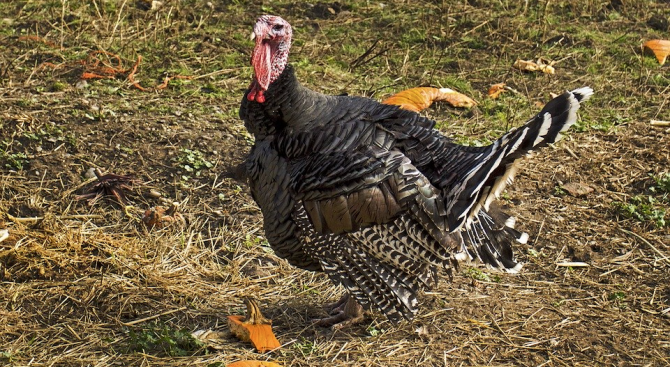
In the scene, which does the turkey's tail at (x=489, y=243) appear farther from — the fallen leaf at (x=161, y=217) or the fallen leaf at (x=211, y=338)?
the fallen leaf at (x=161, y=217)

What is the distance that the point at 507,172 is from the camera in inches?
167

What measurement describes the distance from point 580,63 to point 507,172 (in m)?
4.57

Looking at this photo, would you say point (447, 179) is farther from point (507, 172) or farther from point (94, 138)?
point (94, 138)

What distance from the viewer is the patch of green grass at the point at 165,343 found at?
15.0 feet

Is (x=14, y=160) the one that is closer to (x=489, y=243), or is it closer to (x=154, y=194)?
(x=154, y=194)

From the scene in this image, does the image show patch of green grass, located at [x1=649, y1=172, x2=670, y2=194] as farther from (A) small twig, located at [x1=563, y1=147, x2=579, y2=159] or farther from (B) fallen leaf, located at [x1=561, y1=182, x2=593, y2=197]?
(A) small twig, located at [x1=563, y1=147, x2=579, y2=159]

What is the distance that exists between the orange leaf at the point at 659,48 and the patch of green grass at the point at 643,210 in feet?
8.45

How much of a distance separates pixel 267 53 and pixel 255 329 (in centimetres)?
157

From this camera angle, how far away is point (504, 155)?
4.14 meters

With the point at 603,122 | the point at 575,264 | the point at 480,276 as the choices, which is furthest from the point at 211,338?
the point at 603,122

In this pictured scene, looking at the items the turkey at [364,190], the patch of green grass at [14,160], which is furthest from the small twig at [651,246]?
the patch of green grass at [14,160]

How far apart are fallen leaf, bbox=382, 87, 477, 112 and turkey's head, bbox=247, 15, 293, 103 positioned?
2.42 meters

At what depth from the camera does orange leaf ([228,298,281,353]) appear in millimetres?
4680

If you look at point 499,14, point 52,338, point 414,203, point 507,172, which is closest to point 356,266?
point 414,203
